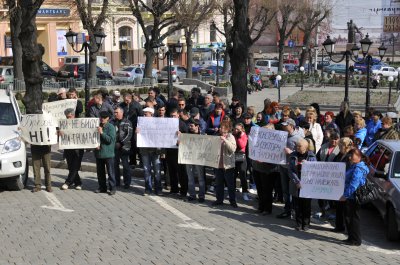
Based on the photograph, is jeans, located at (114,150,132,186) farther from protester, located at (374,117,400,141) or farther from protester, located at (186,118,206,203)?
protester, located at (374,117,400,141)

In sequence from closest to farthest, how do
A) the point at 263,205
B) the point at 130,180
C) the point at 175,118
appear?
the point at 263,205 < the point at 175,118 < the point at 130,180

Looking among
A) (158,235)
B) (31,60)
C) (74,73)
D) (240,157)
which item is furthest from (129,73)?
(158,235)

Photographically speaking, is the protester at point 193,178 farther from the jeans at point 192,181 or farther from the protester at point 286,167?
the protester at point 286,167

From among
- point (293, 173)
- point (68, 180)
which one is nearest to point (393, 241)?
point (293, 173)

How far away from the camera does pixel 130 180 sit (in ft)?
42.9

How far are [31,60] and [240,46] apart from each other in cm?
581

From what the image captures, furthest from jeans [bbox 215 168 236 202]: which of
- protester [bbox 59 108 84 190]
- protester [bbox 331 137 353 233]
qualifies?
protester [bbox 59 108 84 190]

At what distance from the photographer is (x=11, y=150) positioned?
39.2ft

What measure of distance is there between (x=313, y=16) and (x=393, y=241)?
52047mm

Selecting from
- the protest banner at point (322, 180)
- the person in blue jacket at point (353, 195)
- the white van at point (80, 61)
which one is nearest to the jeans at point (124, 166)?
the protest banner at point (322, 180)

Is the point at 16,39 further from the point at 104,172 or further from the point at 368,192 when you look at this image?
the point at 368,192

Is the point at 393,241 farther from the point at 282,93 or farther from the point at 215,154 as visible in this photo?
the point at 282,93

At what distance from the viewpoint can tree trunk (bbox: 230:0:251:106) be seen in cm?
1611

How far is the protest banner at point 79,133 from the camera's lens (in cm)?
1251
